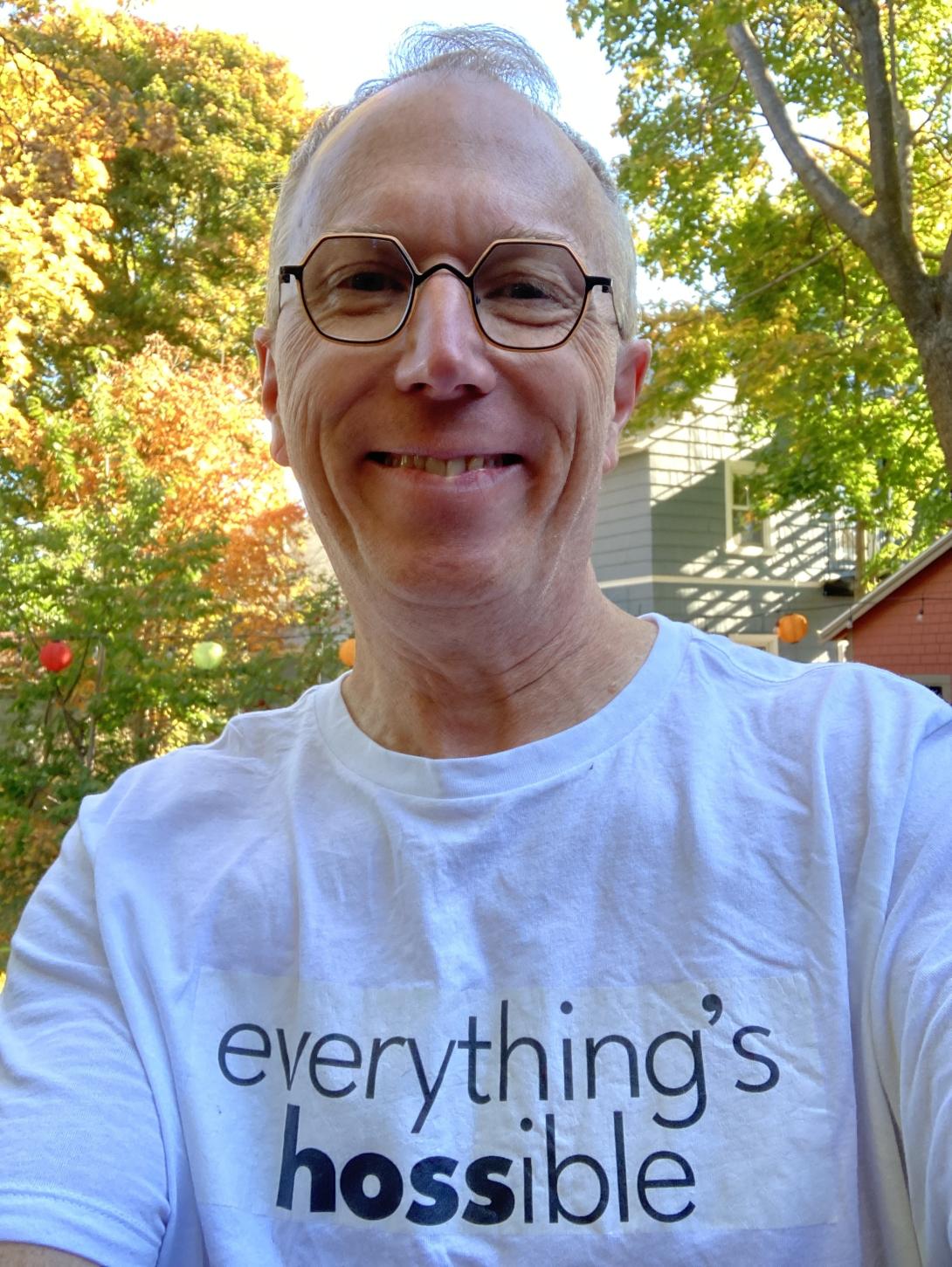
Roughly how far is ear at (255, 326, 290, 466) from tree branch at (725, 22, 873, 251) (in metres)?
7.98

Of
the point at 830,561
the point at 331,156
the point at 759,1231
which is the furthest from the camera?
the point at 830,561

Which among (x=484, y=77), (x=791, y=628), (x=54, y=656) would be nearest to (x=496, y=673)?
(x=484, y=77)

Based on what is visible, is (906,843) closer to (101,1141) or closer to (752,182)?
(101,1141)

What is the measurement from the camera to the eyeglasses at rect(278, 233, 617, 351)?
5.00 feet

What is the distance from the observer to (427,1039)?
4.46 feet

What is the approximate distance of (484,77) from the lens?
1.68 meters

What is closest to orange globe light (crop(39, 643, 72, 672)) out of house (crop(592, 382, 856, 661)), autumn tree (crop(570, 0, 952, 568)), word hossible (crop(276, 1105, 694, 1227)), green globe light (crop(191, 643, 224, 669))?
green globe light (crop(191, 643, 224, 669))

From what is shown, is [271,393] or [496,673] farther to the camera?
[271,393]

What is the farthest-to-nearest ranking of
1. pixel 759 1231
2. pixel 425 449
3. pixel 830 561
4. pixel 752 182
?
pixel 830 561 → pixel 752 182 → pixel 425 449 → pixel 759 1231

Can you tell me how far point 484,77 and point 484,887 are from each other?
41.2 inches

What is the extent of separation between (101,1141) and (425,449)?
846 mm

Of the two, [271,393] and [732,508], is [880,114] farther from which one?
[732,508]

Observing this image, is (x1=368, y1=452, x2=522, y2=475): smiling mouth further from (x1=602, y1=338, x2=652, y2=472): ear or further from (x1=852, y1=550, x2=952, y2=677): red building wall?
(x1=852, y1=550, x2=952, y2=677): red building wall

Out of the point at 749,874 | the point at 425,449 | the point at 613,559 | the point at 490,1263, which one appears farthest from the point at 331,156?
the point at 613,559
